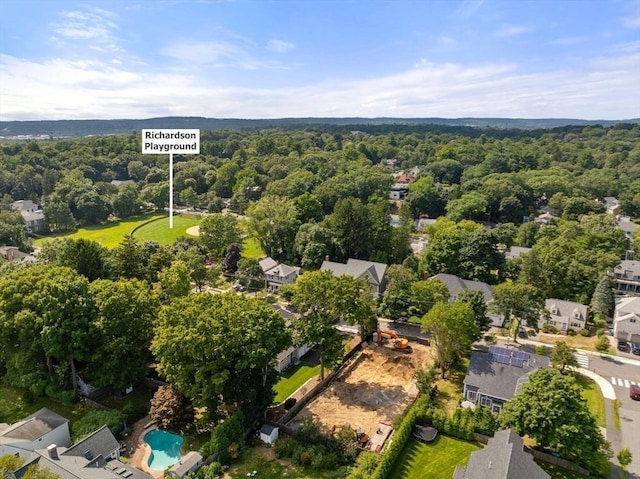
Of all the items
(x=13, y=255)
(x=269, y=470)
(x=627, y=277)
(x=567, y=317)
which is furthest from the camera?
(x=13, y=255)

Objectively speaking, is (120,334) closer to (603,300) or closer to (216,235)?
(216,235)

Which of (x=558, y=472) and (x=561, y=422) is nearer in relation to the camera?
(x=561, y=422)

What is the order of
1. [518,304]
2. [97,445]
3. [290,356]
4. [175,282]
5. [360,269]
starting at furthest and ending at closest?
[360,269] < [518,304] < [175,282] < [290,356] < [97,445]

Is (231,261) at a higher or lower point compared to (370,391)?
higher

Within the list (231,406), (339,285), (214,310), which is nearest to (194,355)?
(214,310)

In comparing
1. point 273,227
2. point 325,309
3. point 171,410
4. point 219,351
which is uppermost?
point 273,227

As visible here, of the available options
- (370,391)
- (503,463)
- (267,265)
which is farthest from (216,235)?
(503,463)

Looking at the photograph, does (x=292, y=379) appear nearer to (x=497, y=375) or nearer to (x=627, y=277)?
(x=497, y=375)
